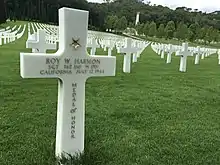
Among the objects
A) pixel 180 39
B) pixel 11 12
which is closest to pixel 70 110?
pixel 180 39

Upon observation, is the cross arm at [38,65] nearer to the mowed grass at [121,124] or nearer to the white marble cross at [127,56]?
the mowed grass at [121,124]

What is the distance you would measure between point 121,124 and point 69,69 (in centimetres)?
167

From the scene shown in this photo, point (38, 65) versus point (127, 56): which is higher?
point (38, 65)

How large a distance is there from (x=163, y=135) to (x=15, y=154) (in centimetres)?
185

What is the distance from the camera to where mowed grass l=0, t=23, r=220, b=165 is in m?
3.41

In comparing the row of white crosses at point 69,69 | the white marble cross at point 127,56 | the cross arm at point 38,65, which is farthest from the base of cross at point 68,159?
the white marble cross at point 127,56

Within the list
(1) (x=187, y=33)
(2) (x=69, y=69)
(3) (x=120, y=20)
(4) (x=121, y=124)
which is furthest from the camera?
(3) (x=120, y=20)

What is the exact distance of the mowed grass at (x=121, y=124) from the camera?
341 centimetres

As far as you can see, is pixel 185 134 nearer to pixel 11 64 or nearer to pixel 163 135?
pixel 163 135

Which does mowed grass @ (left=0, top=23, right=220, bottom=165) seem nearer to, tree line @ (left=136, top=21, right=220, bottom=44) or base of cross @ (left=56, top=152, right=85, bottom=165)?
base of cross @ (left=56, top=152, right=85, bottom=165)

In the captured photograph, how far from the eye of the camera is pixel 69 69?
305 centimetres

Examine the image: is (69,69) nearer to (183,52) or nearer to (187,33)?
(183,52)

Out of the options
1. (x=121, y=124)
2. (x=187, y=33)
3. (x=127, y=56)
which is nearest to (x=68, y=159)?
(x=121, y=124)

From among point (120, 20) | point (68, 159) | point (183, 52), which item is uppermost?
point (120, 20)
